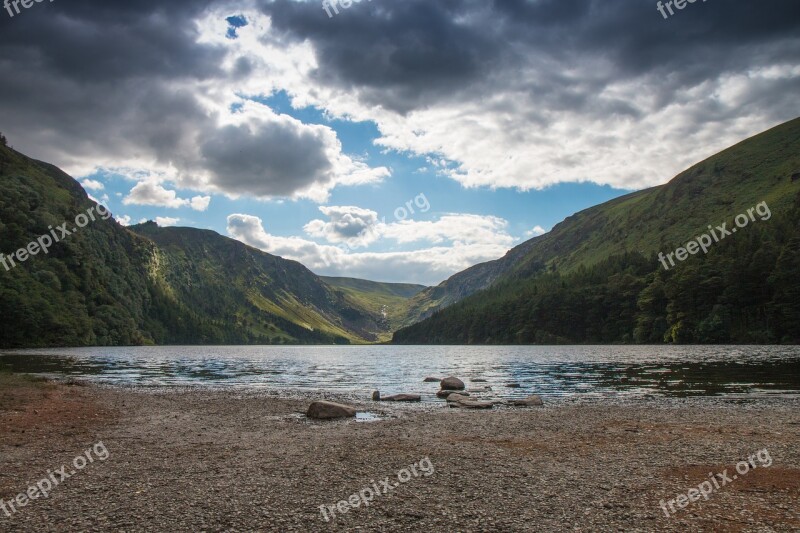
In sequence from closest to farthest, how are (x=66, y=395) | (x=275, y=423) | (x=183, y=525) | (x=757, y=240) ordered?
(x=183, y=525)
(x=275, y=423)
(x=66, y=395)
(x=757, y=240)

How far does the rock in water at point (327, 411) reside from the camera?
3428 centimetres

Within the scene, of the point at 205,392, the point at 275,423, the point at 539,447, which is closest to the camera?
the point at 539,447

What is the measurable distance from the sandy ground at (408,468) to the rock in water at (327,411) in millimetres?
1085

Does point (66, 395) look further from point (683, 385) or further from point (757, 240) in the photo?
point (757, 240)

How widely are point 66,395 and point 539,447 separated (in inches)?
1556

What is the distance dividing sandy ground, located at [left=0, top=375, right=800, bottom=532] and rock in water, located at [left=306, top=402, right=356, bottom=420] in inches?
42.7

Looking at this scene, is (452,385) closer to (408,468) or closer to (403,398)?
(403,398)

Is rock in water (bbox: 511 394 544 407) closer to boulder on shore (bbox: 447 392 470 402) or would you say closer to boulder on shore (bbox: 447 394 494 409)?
boulder on shore (bbox: 447 394 494 409)

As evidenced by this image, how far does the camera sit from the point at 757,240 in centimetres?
16875

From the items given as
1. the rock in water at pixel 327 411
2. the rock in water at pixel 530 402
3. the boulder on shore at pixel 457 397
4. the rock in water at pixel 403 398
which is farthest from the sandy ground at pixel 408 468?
the rock in water at pixel 403 398

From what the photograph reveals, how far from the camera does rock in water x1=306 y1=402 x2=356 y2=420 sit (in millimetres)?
34281

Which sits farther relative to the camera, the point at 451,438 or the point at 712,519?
the point at 451,438

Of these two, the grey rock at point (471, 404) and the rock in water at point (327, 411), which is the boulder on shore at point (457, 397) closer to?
the grey rock at point (471, 404)

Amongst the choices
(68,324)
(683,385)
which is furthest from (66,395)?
(68,324)
